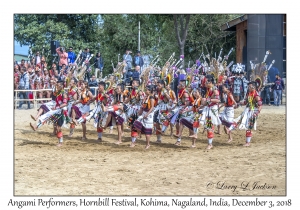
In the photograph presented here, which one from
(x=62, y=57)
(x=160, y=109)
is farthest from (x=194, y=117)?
(x=62, y=57)

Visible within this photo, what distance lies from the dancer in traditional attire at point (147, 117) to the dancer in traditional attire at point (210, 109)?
1.19m

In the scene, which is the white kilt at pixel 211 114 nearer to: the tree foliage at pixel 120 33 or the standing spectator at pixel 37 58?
the standing spectator at pixel 37 58

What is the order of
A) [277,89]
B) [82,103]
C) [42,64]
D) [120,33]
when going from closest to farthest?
[82,103]
[42,64]
[277,89]
[120,33]

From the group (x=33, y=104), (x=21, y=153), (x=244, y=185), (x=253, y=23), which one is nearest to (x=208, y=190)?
(x=244, y=185)

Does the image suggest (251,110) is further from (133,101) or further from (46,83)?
(46,83)

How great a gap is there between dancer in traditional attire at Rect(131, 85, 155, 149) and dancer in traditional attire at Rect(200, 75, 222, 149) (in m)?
1.19

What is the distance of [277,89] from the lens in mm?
21703

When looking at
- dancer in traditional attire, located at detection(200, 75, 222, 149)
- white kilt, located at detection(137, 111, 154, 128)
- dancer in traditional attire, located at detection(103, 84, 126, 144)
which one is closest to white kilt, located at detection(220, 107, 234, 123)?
dancer in traditional attire, located at detection(200, 75, 222, 149)

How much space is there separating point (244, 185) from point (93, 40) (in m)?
16.7

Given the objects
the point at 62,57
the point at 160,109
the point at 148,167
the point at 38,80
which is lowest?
the point at 148,167

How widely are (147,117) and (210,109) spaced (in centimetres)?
148

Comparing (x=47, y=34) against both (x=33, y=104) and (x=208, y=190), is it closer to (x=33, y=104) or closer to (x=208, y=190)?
(x=33, y=104)

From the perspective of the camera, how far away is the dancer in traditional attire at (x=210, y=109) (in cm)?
1260

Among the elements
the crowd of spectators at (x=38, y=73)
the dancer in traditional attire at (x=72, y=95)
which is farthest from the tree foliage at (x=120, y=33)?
the dancer in traditional attire at (x=72, y=95)
